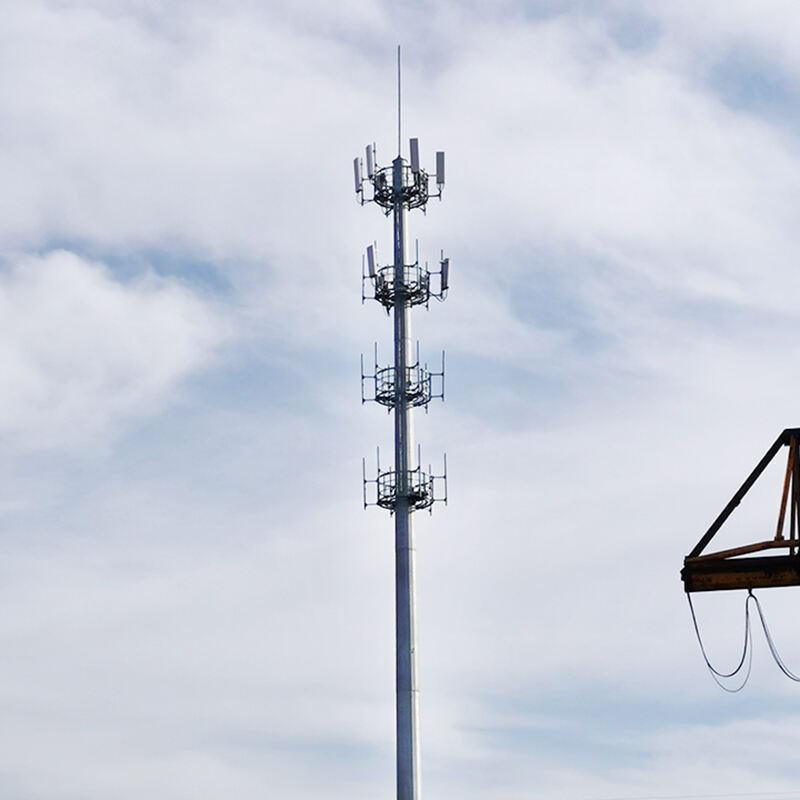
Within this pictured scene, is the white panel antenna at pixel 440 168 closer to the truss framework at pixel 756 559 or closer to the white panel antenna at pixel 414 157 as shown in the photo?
the white panel antenna at pixel 414 157

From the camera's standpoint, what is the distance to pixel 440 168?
259 feet

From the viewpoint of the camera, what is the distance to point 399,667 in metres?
72.8

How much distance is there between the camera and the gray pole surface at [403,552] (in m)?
71.6

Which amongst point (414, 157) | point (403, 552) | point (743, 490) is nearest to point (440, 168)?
point (414, 157)

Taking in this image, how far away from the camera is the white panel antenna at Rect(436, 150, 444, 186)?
78750mm

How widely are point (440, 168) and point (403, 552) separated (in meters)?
18.6

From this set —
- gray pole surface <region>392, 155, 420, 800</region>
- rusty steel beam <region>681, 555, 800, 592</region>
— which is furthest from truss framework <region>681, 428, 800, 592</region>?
gray pole surface <region>392, 155, 420, 800</region>

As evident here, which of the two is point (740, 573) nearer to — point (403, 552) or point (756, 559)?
point (756, 559)

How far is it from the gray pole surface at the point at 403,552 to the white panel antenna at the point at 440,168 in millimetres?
1741

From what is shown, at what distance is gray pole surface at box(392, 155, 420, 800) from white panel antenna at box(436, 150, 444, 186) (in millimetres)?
1741

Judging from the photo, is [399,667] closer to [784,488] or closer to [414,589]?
[414,589]

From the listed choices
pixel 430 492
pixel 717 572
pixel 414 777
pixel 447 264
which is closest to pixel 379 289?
pixel 447 264

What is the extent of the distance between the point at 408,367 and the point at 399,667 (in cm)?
1372

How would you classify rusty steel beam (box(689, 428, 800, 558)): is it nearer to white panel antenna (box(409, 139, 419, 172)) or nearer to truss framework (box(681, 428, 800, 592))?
truss framework (box(681, 428, 800, 592))
